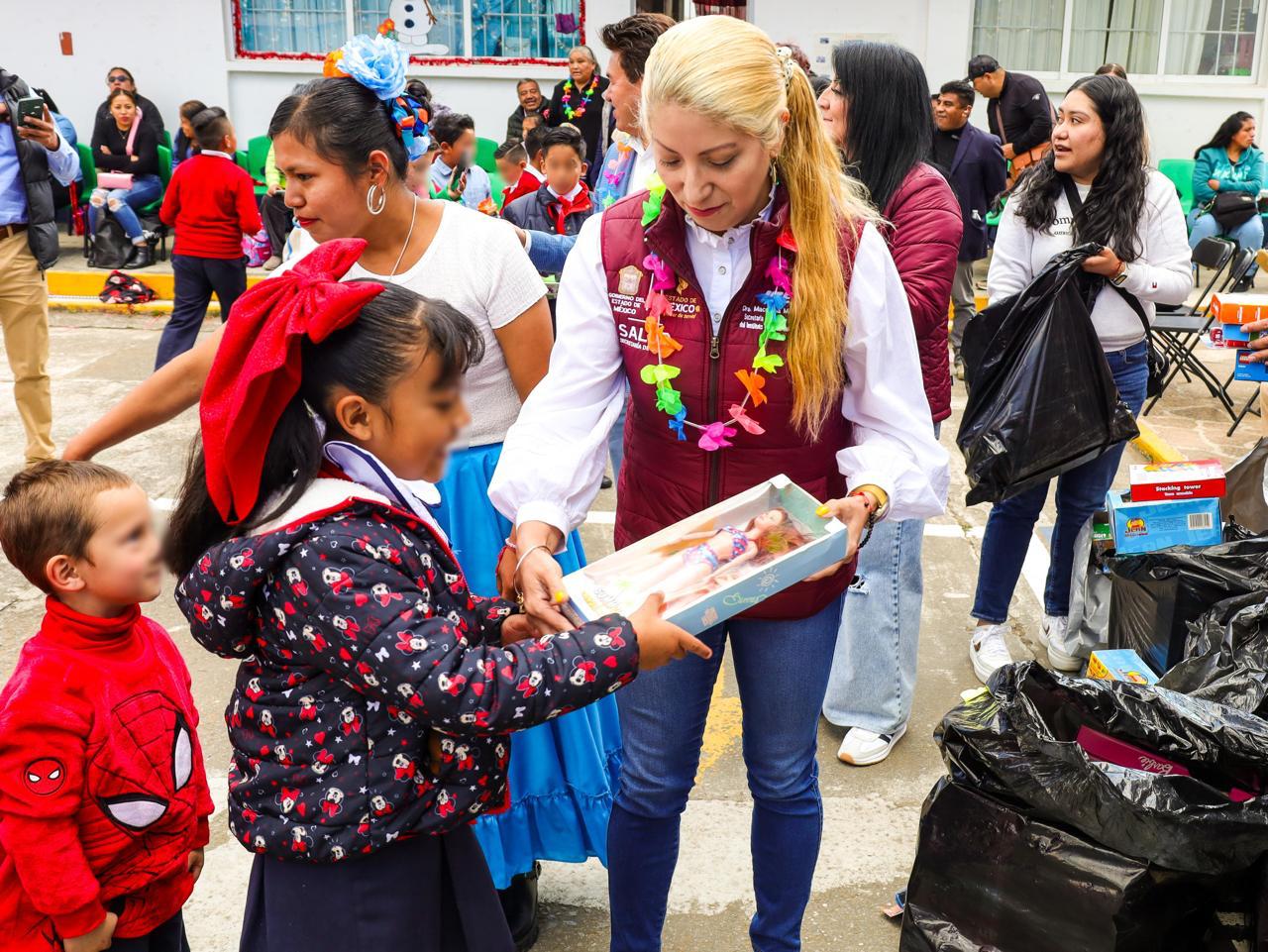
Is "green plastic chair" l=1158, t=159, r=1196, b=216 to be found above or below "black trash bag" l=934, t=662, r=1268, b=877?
above

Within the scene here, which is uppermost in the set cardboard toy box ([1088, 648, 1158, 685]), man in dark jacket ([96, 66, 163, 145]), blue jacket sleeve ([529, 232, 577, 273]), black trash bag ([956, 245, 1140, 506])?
man in dark jacket ([96, 66, 163, 145])

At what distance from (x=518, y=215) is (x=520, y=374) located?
428 centimetres

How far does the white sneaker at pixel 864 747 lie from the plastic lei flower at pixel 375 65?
219 centimetres

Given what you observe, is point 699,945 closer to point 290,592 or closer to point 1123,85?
point 290,592

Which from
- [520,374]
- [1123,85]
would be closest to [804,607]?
[520,374]

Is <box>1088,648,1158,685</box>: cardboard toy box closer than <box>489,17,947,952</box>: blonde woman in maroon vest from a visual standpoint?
No

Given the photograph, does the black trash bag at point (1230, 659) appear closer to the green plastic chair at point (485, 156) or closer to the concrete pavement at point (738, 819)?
the concrete pavement at point (738, 819)

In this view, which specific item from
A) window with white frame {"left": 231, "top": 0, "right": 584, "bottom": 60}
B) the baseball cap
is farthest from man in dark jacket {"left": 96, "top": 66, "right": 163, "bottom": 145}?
the baseball cap

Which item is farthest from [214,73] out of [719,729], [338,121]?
[338,121]

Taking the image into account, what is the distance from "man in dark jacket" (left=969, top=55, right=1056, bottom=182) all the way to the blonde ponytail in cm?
856

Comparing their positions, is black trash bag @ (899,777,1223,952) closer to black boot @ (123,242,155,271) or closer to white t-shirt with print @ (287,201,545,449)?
white t-shirt with print @ (287,201,545,449)

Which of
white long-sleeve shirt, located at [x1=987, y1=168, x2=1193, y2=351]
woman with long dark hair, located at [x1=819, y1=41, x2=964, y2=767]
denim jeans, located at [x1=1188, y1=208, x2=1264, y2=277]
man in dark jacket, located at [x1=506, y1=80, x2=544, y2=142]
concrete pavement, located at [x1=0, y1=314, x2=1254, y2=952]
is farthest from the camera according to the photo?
man in dark jacket, located at [x1=506, y1=80, x2=544, y2=142]

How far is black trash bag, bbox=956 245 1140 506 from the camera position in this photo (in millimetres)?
3779

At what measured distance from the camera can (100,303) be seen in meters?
10.4
